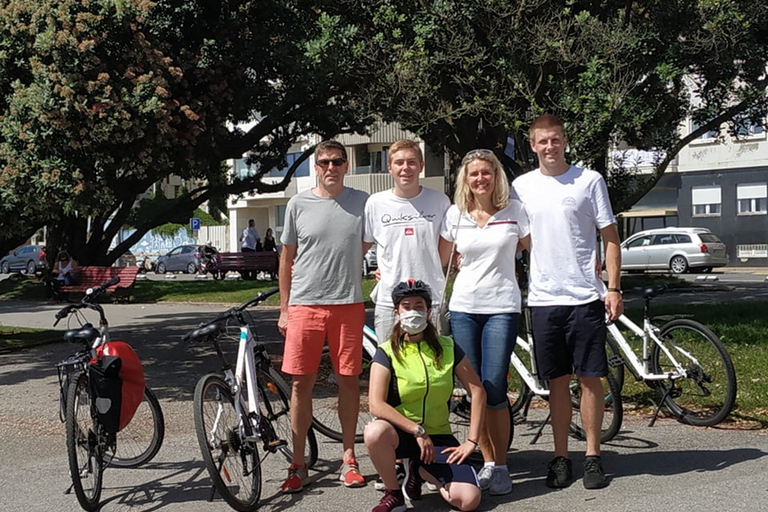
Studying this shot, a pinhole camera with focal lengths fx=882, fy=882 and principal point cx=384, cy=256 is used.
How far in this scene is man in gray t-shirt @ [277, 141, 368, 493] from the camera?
5.60 meters

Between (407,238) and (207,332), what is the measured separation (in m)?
1.35

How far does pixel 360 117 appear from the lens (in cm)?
1291

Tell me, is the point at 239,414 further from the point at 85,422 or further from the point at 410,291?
the point at 410,291

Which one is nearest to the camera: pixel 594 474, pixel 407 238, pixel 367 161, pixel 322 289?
pixel 594 474

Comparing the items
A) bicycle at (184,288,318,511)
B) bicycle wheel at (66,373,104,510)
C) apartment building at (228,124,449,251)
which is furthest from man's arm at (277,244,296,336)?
apartment building at (228,124,449,251)

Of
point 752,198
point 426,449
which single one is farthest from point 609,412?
point 752,198

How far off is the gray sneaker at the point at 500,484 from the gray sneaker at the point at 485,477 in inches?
0.7

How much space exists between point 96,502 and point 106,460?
35cm

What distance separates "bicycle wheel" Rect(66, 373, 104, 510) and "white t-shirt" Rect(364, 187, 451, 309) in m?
1.93

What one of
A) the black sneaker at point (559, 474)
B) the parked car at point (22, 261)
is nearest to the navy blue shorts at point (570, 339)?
the black sneaker at point (559, 474)

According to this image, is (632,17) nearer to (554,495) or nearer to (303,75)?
(303,75)

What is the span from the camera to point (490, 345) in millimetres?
5316

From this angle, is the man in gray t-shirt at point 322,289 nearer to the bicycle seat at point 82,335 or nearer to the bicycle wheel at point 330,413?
the bicycle wheel at point 330,413

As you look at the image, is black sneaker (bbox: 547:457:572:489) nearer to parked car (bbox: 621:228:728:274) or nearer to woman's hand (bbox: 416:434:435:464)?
woman's hand (bbox: 416:434:435:464)
